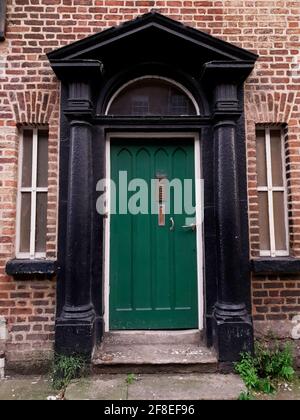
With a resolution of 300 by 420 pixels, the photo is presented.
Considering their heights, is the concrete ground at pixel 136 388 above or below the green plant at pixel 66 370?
below

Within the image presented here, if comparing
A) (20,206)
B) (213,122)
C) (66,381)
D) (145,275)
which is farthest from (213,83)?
(66,381)

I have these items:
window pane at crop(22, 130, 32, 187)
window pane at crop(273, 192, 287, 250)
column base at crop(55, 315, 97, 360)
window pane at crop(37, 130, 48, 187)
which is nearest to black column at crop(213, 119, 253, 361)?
window pane at crop(273, 192, 287, 250)

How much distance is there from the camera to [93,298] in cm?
378

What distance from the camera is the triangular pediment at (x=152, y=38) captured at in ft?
12.2

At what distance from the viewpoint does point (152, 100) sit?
4125mm

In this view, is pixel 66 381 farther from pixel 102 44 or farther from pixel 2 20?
pixel 2 20

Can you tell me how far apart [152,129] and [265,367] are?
2.96 meters

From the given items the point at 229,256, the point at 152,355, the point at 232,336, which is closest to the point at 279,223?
the point at 229,256

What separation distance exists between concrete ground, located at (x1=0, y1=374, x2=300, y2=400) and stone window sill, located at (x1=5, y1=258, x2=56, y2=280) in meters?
1.14

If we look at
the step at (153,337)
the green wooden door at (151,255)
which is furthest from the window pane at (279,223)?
the step at (153,337)

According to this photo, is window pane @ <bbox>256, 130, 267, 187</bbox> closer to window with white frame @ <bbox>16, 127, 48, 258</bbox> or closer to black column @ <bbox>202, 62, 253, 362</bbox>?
black column @ <bbox>202, 62, 253, 362</bbox>

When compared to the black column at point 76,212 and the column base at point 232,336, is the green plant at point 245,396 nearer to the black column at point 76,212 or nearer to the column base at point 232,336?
the column base at point 232,336

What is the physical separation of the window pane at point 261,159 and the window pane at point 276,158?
104 mm

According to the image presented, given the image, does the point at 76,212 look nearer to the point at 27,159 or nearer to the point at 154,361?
the point at 27,159
